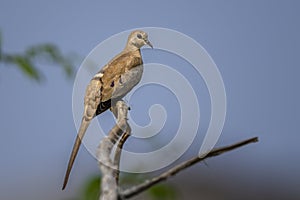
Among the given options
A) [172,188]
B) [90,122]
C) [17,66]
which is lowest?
[172,188]

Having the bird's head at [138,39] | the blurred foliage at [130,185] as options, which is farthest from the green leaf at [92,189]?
the bird's head at [138,39]

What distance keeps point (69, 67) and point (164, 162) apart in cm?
67

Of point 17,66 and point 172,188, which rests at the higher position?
point 17,66

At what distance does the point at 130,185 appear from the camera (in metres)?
1.02

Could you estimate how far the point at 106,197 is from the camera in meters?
0.63

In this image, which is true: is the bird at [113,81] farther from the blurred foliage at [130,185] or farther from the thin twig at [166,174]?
the thin twig at [166,174]

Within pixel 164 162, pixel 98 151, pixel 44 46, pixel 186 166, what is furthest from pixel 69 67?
pixel 186 166

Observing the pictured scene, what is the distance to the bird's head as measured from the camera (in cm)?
113

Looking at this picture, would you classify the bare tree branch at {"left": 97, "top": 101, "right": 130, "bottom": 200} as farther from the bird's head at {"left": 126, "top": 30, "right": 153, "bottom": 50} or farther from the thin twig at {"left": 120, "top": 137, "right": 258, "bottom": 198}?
the bird's head at {"left": 126, "top": 30, "right": 153, "bottom": 50}

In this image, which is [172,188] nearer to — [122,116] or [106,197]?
[122,116]

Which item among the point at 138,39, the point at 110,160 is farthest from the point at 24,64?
the point at 110,160

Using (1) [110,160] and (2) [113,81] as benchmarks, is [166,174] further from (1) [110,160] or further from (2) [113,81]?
(2) [113,81]

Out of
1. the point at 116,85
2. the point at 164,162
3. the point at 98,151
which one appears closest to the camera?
the point at 98,151

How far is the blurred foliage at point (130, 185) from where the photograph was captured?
3.13 ft
